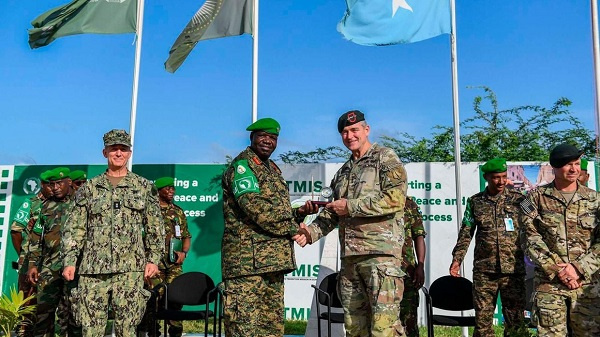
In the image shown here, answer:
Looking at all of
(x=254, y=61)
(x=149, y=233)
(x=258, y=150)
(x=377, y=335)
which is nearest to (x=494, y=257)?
(x=377, y=335)

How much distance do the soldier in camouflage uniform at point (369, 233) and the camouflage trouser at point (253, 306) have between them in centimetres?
42

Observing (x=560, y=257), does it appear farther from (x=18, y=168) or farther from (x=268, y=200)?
(x=18, y=168)

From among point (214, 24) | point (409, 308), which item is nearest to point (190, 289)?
point (409, 308)

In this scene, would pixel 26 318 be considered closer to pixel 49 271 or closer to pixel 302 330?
pixel 49 271

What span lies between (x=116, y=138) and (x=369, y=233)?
1.99 meters

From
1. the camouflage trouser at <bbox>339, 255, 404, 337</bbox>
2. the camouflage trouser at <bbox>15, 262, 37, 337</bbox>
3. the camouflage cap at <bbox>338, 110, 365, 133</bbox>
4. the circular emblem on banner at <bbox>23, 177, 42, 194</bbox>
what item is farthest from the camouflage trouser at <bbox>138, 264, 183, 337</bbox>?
the circular emblem on banner at <bbox>23, 177, 42, 194</bbox>

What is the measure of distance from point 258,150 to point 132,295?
4.53ft

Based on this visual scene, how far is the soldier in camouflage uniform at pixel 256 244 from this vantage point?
374cm

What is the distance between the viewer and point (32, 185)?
26.3ft

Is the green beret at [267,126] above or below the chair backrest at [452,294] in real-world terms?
above

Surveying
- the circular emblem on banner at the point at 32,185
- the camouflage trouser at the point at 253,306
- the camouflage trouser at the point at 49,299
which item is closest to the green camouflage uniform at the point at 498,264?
the camouflage trouser at the point at 253,306

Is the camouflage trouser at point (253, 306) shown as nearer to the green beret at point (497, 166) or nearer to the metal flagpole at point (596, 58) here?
the green beret at point (497, 166)

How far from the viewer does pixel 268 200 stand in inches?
151

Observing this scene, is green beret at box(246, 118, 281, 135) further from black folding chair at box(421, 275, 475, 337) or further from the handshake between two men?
black folding chair at box(421, 275, 475, 337)
